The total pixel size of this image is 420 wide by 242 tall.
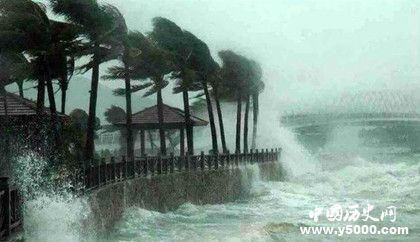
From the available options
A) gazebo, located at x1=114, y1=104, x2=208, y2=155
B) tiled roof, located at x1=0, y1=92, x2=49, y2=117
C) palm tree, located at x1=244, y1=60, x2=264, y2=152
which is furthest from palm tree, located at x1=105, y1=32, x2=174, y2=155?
palm tree, located at x1=244, y1=60, x2=264, y2=152

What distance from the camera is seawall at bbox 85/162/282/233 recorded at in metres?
17.2

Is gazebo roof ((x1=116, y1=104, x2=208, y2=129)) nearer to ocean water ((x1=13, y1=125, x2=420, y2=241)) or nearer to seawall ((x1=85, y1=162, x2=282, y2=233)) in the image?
seawall ((x1=85, y1=162, x2=282, y2=233))

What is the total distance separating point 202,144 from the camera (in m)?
78.1

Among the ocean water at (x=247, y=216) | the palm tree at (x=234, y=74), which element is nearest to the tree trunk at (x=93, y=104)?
the ocean water at (x=247, y=216)

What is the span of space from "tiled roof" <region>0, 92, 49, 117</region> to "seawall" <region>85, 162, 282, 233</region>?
15.5 ft

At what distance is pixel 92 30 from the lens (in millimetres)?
24703

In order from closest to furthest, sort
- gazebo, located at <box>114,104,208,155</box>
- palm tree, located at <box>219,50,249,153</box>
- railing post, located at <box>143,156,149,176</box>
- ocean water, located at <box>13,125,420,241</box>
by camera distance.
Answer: ocean water, located at <box>13,125,420,241</box> → railing post, located at <box>143,156,149,176</box> → gazebo, located at <box>114,104,208,155</box> → palm tree, located at <box>219,50,249,153</box>

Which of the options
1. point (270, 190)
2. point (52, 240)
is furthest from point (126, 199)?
point (270, 190)

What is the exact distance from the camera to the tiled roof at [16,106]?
2241 centimetres

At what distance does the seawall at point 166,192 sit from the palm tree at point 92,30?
3147 mm

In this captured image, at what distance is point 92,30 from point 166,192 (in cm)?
653

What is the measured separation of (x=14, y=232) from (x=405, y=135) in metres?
114

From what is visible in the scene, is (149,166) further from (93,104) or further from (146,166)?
(93,104)

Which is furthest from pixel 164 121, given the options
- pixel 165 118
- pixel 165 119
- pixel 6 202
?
pixel 6 202
